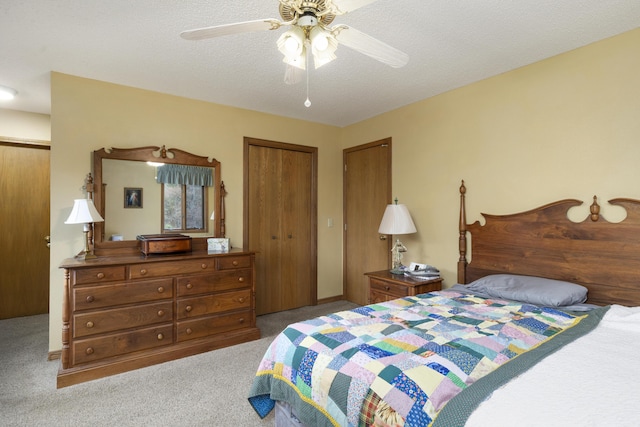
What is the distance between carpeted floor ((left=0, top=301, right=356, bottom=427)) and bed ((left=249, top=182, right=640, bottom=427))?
0.64 metres

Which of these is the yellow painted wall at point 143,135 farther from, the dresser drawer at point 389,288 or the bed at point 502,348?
the bed at point 502,348

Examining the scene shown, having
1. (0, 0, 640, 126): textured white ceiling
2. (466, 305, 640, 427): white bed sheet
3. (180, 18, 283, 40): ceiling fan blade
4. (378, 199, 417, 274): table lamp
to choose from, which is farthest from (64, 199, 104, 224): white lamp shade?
(466, 305, 640, 427): white bed sheet

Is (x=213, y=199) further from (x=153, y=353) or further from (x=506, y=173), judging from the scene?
(x=506, y=173)

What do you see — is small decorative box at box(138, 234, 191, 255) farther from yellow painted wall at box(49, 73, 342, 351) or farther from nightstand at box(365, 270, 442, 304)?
nightstand at box(365, 270, 442, 304)

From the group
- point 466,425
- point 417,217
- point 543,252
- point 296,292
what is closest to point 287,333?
point 466,425

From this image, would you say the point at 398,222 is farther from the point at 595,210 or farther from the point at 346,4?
the point at 346,4

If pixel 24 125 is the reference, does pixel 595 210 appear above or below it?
below

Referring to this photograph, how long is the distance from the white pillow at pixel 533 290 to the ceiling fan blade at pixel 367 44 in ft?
5.64

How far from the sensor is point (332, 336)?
155 centimetres

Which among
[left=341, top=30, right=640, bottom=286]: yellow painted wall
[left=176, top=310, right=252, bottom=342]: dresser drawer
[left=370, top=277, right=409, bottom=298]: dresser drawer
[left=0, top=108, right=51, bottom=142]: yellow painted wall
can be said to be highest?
[left=0, top=108, right=51, bottom=142]: yellow painted wall

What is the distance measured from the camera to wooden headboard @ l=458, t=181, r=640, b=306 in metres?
2.09

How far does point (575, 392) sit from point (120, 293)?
9.37ft

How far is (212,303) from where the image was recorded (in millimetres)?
2992

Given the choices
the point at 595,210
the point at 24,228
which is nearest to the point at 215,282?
the point at 24,228
